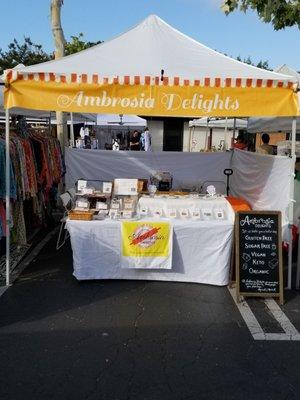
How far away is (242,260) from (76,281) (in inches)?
84.8

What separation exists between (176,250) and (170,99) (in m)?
1.90

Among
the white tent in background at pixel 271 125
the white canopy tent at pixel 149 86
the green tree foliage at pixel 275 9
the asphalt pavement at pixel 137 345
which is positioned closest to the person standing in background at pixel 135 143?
the white tent in background at pixel 271 125

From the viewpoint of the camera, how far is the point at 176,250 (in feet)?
19.0

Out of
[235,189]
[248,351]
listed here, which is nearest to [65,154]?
[235,189]

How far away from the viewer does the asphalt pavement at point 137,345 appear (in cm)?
349

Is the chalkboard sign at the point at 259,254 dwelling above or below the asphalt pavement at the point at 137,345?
above

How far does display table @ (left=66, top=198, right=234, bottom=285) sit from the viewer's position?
5.73 m

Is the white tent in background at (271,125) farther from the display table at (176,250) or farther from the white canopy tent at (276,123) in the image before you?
the display table at (176,250)

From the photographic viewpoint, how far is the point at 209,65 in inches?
221

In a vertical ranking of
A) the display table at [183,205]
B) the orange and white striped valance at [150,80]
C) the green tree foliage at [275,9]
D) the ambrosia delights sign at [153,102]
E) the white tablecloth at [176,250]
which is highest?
the green tree foliage at [275,9]

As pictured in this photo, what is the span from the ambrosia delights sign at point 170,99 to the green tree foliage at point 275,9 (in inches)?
63.1

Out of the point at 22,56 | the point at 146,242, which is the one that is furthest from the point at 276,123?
the point at 22,56

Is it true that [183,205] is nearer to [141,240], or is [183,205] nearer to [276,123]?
[141,240]

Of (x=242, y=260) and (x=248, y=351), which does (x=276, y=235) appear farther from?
(x=248, y=351)
